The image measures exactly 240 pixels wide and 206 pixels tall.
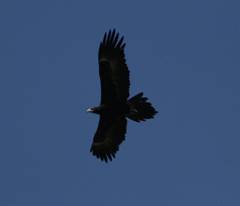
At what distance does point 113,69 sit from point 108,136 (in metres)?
2.34

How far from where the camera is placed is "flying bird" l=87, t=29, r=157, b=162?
41.1 metres

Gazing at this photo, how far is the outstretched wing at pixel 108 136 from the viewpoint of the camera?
42.0 m

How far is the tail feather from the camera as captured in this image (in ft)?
135

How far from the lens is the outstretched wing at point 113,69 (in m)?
41.0

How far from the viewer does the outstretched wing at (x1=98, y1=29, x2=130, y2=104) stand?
4097 centimetres

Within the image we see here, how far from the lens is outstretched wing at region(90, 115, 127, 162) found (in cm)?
4203

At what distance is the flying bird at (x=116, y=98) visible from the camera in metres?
41.1

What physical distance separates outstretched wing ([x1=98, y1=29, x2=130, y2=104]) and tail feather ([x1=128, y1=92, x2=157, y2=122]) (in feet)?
1.01

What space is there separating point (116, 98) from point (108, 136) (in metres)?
1.54

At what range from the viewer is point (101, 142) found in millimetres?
42438

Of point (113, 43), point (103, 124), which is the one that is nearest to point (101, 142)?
point (103, 124)

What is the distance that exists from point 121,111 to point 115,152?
4.66 ft

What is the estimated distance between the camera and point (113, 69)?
4109cm

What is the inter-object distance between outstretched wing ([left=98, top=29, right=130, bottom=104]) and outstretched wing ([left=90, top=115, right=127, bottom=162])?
2.95 feet
